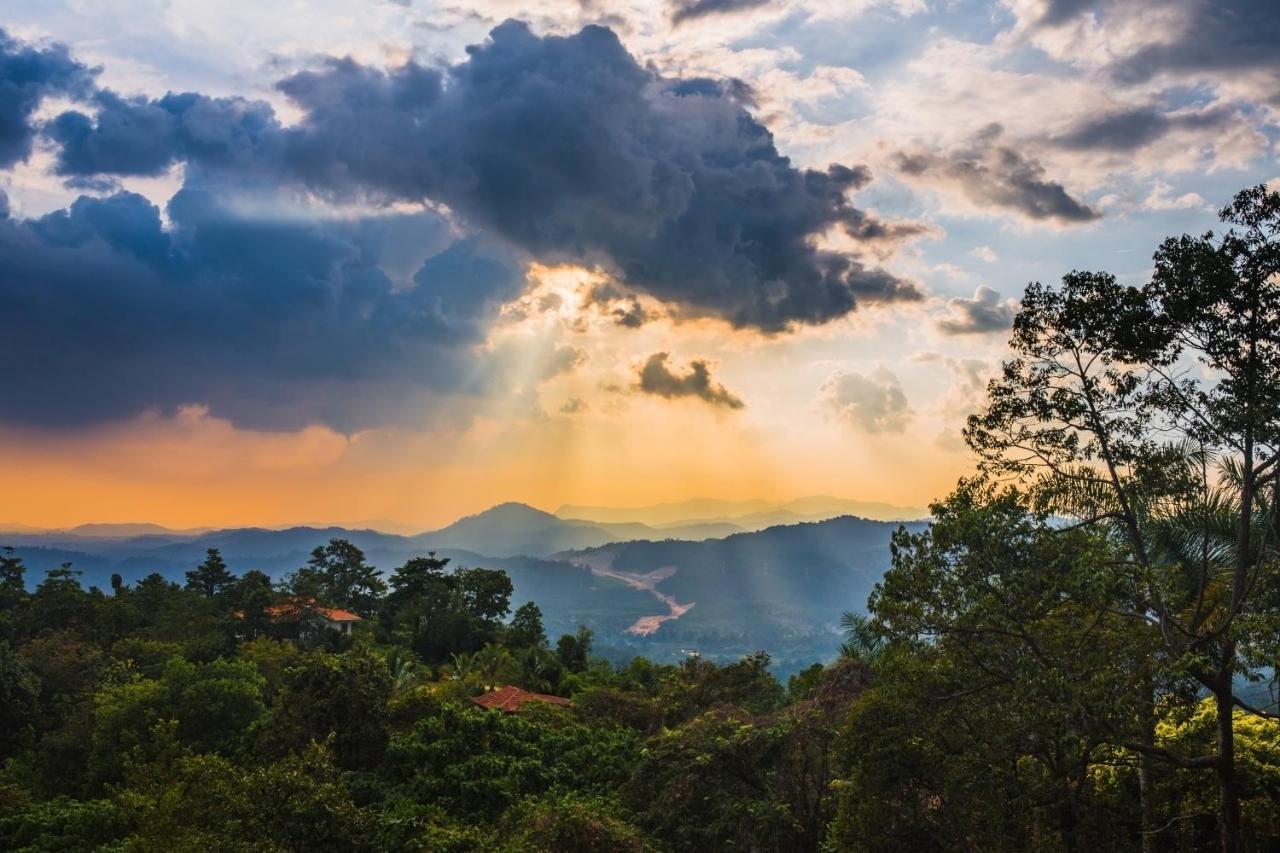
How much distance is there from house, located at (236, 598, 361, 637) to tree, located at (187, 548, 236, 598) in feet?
17.0

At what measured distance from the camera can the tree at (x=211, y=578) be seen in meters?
51.8

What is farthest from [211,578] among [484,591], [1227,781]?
[1227,781]

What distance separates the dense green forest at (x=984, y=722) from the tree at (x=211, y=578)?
2920 centimetres

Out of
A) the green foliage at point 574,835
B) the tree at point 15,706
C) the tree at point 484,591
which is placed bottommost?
the tree at point 15,706

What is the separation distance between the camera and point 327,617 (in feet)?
154

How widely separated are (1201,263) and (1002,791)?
7.34 metres

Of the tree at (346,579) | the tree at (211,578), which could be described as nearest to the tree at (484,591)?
the tree at (346,579)

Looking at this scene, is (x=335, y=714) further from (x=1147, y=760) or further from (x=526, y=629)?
(x=526, y=629)

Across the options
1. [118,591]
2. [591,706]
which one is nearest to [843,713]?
[591,706]

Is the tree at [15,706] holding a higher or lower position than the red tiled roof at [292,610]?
lower

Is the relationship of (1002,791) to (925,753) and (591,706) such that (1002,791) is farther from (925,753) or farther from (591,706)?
(591,706)

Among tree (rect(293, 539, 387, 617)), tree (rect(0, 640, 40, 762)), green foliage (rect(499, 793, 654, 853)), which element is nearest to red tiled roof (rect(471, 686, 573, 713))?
tree (rect(0, 640, 40, 762))

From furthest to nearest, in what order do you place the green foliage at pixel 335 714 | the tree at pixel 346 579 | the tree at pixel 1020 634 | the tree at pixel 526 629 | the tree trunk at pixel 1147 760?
the tree at pixel 346 579 → the tree at pixel 526 629 → the green foliage at pixel 335 714 → the tree trunk at pixel 1147 760 → the tree at pixel 1020 634

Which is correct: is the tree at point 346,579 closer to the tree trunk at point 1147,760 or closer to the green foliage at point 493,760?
the green foliage at point 493,760
